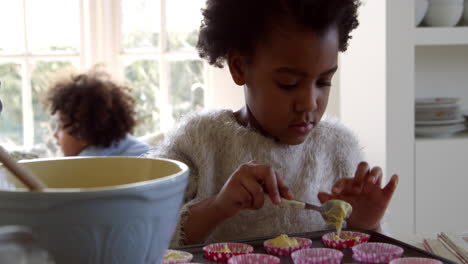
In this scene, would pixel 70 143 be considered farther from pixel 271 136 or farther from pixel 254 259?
pixel 254 259

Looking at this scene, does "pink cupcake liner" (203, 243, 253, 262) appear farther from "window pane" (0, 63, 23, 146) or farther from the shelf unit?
"window pane" (0, 63, 23, 146)

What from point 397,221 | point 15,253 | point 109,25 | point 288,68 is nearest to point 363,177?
point 288,68

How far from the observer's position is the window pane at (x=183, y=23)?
337 cm

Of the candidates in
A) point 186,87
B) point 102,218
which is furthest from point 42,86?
point 102,218

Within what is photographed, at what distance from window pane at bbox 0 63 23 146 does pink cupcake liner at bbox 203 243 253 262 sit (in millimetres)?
2784

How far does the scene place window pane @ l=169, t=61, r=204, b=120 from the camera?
11.3 feet

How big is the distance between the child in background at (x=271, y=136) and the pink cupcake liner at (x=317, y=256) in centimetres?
15

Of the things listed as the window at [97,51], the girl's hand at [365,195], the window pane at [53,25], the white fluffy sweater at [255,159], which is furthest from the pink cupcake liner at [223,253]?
the window pane at [53,25]

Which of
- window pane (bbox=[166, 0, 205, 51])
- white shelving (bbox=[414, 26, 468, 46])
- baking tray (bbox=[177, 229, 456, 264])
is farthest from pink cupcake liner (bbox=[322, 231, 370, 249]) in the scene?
window pane (bbox=[166, 0, 205, 51])

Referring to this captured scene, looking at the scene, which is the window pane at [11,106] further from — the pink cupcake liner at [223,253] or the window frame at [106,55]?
the pink cupcake liner at [223,253]

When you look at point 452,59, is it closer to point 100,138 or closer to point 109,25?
point 100,138

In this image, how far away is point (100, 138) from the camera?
2666 millimetres

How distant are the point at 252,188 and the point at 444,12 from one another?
1727mm

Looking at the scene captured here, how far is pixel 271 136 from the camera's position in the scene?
1222 mm
